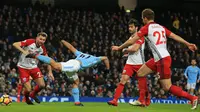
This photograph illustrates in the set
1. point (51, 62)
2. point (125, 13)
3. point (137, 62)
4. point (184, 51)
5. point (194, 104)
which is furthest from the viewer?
point (125, 13)

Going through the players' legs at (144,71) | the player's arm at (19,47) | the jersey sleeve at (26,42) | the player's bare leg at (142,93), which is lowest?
the player's bare leg at (142,93)

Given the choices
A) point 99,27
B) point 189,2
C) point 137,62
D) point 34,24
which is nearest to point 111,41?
point 99,27

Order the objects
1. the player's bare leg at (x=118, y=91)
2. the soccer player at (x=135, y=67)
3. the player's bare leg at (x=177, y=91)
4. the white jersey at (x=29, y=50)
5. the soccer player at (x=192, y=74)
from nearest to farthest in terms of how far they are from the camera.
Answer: the player's bare leg at (x=177, y=91) → the player's bare leg at (x=118, y=91) → the soccer player at (x=135, y=67) → the white jersey at (x=29, y=50) → the soccer player at (x=192, y=74)

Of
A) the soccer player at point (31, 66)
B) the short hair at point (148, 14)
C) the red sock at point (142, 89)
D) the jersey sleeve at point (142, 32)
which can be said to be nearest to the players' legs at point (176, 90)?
the jersey sleeve at point (142, 32)

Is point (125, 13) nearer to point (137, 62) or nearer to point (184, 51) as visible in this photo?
point (184, 51)

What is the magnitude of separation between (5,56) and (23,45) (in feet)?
34.4

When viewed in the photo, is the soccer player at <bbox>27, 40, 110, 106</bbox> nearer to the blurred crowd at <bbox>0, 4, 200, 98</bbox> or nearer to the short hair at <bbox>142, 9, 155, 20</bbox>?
the short hair at <bbox>142, 9, 155, 20</bbox>

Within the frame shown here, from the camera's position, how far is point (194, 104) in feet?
36.8

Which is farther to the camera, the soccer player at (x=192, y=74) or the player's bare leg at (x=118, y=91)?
the soccer player at (x=192, y=74)

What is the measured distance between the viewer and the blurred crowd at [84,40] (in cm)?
2370

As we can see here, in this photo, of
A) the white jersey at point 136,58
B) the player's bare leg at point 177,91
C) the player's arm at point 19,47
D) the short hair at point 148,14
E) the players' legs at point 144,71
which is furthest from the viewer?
the white jersey at point 136,58

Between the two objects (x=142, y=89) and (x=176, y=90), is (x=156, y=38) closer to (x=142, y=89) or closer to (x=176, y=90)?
(x=176, y=90)

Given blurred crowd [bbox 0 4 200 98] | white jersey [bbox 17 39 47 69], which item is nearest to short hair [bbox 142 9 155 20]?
white jersey [bbox 17 39 47 69]

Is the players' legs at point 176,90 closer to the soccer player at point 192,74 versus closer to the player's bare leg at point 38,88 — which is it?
the player's bare leg at point 38,88
